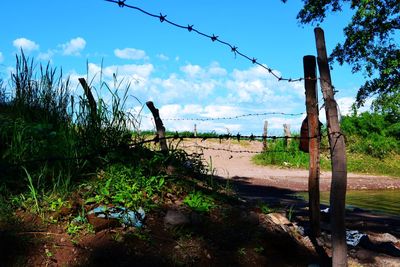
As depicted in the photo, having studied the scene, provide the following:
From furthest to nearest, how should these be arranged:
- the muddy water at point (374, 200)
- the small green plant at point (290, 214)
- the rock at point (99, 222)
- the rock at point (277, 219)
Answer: the muddy water at point (374, 200) → the small green plant at point (290, 214) → the rock at point (277, 219) → the rock at point (99, 222)

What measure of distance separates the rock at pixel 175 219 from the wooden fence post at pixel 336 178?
1.49 metres

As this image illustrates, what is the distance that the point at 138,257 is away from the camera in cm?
486

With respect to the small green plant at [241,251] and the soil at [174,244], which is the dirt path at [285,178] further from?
the small green plant at [241,251]

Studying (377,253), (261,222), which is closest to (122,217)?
(261,222)

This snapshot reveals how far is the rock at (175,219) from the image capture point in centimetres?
534

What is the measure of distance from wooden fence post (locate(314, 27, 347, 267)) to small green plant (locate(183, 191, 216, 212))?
146 cm

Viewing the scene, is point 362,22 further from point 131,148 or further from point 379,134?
point 131,148

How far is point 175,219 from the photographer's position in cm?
536

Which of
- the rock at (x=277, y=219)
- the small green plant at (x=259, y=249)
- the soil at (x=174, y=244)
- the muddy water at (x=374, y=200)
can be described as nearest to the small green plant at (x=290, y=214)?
the rock at (x=277, y=219)

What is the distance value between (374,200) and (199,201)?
990 centimetres

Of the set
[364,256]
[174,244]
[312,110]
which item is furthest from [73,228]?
[364,256]

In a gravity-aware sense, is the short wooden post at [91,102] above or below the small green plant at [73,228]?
above

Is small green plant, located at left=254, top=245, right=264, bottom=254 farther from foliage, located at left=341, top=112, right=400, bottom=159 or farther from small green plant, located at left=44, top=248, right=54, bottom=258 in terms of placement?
foliage, located at left=341, top=112, right=400, bottom=159

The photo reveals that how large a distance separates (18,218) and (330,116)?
322 cm
